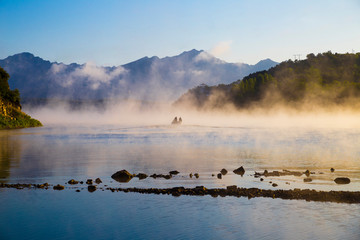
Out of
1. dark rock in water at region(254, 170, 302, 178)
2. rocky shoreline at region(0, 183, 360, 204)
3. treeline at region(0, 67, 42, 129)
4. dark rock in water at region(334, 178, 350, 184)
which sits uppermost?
treeline at region(0, 67, 42, 129)

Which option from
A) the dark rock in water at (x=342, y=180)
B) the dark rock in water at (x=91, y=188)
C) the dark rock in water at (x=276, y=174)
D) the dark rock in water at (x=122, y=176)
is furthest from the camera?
the dark rock in water at (x=276, y=174)

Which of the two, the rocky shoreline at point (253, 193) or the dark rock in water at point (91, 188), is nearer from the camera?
the rocky shoreline at point (253, 193)

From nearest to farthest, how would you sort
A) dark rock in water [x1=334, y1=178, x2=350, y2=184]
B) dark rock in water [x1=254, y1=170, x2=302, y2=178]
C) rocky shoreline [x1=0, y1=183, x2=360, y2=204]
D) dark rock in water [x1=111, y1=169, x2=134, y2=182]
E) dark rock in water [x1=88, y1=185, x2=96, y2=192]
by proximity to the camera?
1. rocky shoreline [x1=0, y1=183, x2=360, y2=204]
2. dark rock in water [x1=88, y1=185, x2=96, y2=192]
3. dark rock in water [x1=334, y1=178, x2=350, y2=184]
4. dark rock in water [x1=111, y1=169, x2=134, y2=182]
5. dark rock in water [x1=254, y1=170, x2=302, y2=178]

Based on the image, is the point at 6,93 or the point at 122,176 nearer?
the point at 122,176

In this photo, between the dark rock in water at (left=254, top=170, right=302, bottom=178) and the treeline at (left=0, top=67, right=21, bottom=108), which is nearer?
the dark rock in water at (left=254, top=170, right=302, bottom=178)

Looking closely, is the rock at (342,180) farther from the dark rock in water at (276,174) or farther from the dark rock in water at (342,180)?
the dark rock in water at (276,174)

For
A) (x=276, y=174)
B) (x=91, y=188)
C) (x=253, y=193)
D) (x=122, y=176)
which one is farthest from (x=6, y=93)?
(x=253, y=193)

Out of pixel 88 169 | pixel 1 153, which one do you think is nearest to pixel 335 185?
pixel 88 169

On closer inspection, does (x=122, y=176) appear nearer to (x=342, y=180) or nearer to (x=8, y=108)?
(x=342, y=180)

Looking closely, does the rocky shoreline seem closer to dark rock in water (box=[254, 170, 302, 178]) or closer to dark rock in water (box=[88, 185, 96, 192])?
dark rock in water (box=[88, 185, 96, 192])

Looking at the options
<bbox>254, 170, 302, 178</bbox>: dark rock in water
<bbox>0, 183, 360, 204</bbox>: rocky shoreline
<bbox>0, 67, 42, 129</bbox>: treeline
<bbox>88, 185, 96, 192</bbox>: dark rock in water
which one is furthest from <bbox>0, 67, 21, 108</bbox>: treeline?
<bbox>0, 183, 360, 204</bbox>: rocky shoreline

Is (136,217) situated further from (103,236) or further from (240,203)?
(240,203)

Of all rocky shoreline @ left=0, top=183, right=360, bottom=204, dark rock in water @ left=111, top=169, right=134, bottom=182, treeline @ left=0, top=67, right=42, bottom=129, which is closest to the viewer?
rocky shoreline @ left=0, top=183, right=360, bottom=204

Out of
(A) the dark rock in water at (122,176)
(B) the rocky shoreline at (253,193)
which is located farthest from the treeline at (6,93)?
(B) the rocky shoreline at (253,193)
